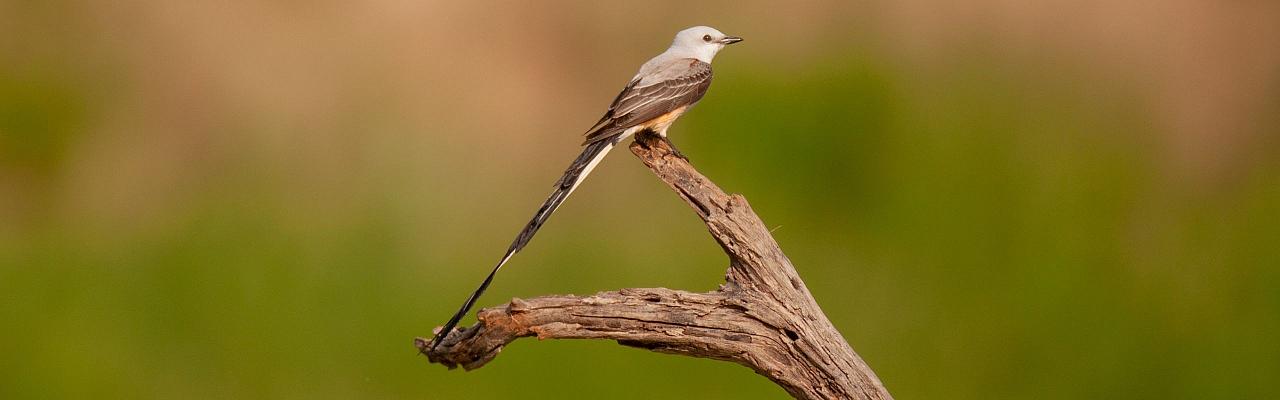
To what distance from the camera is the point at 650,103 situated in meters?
3.21

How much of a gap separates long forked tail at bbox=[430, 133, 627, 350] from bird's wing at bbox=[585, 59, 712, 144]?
4 cm

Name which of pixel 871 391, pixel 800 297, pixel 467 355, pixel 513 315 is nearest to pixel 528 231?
pixel 513 315

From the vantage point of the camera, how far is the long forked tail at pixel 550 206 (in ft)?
9.02

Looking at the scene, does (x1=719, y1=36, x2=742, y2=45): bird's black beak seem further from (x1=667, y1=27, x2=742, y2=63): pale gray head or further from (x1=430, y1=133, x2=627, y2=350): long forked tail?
(x1=430, y1=133, x2=627, y2=350): long forked tail

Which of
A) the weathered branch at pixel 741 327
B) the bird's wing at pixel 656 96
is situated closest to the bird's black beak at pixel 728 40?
the bird's wing at pixel 656 96

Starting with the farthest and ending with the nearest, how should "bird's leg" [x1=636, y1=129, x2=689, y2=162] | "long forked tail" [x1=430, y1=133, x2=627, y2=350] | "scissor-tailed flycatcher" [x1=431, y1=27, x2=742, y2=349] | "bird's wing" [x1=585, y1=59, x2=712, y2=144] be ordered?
"bird's leg" [x1=636, y1=129, x2=689, y2=162] < "bird's wing" [x1=585, y1=59, x2=712, y2=144] < "scissor-tailed flycatcher" [x1=431, y1=27, x2=742, y2=349] < "long forked tail" [x1=430, y1=133, x2=627, y2=350]

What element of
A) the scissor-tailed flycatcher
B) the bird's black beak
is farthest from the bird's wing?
the bird's black beak

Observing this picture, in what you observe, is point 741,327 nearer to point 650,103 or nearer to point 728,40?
point 650,103

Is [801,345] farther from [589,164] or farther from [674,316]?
[589,164]

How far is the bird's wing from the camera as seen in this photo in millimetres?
3137

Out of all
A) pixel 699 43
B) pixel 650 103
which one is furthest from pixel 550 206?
pixel 699 43

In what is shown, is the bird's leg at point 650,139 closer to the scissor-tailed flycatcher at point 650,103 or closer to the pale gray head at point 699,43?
the scissor-tailed flycatcher at point 650,103

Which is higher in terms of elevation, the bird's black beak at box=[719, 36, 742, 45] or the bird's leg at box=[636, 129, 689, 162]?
the bird's black beak at box=[719, 36, 742, 45]

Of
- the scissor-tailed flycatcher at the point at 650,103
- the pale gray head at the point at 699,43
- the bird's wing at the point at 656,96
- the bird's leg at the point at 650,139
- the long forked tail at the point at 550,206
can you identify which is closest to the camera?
the long forked tail at the point at 550,206
